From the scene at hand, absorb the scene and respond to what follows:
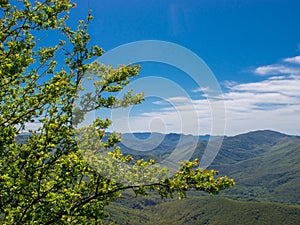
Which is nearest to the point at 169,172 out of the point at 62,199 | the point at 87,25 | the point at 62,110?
the point at 62,199

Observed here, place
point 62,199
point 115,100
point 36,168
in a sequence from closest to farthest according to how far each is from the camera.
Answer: point 62,199
point 36,168
point 115,100

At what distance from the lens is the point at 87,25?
16141 millimetres

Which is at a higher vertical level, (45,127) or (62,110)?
(62,110)

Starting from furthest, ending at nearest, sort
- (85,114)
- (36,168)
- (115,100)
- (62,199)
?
(115,100)
(85,114)
(36,168)
(62,199)

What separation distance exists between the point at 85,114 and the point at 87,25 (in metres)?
5.01

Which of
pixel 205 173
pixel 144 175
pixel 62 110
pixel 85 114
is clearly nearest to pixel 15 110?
pixel 62 110

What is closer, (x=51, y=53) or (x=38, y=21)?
(x=38, y=21)

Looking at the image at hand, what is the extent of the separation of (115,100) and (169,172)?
5852mm

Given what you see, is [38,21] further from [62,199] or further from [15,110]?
[62,199]

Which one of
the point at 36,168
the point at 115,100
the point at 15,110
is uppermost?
the point at 115,100

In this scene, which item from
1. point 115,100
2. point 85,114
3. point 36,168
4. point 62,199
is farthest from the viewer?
point 115,100

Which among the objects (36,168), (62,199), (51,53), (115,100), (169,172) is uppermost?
(51,53)

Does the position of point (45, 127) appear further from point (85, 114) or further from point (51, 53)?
point (51, 53)

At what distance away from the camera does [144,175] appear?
13.6m
